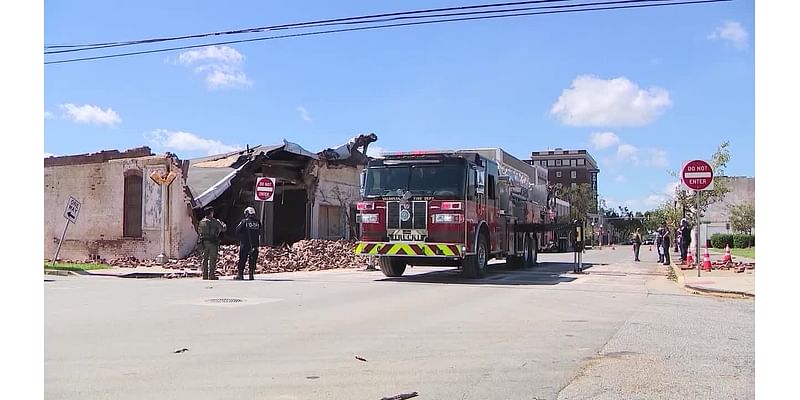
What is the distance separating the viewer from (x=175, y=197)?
23422mm

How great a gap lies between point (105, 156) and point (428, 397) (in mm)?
22019

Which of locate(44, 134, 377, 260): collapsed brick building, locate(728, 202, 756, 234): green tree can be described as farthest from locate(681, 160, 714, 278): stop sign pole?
locate(728, 202, 756, 234): green tree

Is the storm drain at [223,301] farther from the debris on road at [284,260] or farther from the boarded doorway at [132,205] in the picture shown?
the boarded doorway at [132,205]

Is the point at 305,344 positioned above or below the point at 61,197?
below

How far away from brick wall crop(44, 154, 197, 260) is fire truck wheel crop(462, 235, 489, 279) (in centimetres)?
1062

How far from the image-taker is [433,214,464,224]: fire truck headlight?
16250 millimetres

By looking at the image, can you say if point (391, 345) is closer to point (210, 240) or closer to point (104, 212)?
point (210, 240)

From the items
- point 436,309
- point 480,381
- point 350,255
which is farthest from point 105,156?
point 480,381

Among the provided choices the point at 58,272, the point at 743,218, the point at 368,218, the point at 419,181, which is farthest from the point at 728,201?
the point at 58,272

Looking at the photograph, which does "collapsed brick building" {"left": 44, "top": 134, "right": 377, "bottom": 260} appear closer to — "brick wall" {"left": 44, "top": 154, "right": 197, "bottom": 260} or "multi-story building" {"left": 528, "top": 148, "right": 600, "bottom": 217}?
"brick wall" {"left": 44, "top": 154, "right": 197, "bottom": 260}

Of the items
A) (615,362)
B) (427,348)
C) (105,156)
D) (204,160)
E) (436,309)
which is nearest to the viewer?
(615,362)

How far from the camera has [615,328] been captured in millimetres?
9523

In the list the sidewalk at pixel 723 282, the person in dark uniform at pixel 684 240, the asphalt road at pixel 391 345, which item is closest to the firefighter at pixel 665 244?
the person in dark uniform at pixel 684 240

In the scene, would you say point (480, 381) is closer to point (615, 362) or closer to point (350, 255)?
point (615, 362)
